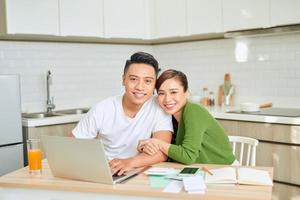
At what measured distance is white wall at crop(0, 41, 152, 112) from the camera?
3873 millimetres

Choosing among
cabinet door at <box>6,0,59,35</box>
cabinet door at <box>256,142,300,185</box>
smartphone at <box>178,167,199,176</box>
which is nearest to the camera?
smartphone at <box>178,167,199,176</box>

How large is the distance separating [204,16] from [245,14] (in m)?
0.45

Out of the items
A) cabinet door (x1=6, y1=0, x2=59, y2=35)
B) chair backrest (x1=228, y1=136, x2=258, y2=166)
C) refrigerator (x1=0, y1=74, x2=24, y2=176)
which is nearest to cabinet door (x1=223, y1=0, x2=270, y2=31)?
chair backrest (x1=228, y1=136, x2=258, y2=166)

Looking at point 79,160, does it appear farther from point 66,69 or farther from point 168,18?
point 168,18

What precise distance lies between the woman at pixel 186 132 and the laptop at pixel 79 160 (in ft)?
Result: 0.88

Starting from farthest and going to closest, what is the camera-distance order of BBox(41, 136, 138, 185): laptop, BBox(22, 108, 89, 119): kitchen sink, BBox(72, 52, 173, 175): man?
1. BBox(22, 108, 89, 119): kitchen sink
2. BBox(72, 52, 173, 175): man
3. BBox(41, 136, 138, 185): laptop

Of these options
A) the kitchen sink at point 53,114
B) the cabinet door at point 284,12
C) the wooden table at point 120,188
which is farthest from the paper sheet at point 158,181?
the kitchen sink at point 53,114

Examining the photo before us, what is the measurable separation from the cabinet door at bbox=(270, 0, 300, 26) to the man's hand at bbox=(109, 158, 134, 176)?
2.04 metres

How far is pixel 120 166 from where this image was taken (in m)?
1.88

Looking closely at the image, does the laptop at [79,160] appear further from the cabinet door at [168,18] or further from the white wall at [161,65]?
the cabinet door at [168,18]

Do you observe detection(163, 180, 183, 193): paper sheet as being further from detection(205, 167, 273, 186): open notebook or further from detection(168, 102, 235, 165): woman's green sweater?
detection(168, 102, 235, 165): woman's green sweater

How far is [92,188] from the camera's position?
163cm

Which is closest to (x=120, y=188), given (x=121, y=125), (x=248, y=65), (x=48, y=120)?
(x=121, y=125)

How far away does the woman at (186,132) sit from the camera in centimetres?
198
